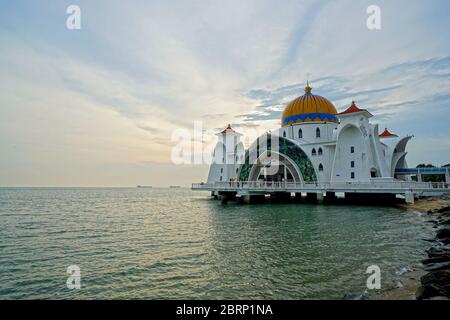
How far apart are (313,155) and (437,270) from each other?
27158 mm

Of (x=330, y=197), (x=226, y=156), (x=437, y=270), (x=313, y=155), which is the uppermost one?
(x=226, y=156)

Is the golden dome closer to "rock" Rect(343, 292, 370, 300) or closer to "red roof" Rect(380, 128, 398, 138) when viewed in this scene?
"red roof" Rect(380, 128, 398, 138)

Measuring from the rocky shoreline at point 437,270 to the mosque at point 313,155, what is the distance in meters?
14.2

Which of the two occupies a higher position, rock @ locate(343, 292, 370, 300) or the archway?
the archway

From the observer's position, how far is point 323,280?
273 inches

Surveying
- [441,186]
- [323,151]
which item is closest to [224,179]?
[323,151]

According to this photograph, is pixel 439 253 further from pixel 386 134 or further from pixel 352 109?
pixel 386 134

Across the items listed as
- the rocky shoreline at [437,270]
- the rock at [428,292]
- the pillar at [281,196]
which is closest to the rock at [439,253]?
the rocky shoreline at [437,270]

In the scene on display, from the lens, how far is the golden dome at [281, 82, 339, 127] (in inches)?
1431

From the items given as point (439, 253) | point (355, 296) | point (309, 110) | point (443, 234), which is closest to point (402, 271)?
point (439, 253)

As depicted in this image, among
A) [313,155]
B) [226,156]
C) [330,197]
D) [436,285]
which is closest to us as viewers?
[436,285]

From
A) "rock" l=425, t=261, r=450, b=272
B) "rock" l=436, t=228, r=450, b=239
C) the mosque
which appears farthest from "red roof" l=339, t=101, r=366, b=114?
"rock" l=425, t=261, r=450, b=272

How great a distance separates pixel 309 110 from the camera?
36562mm
